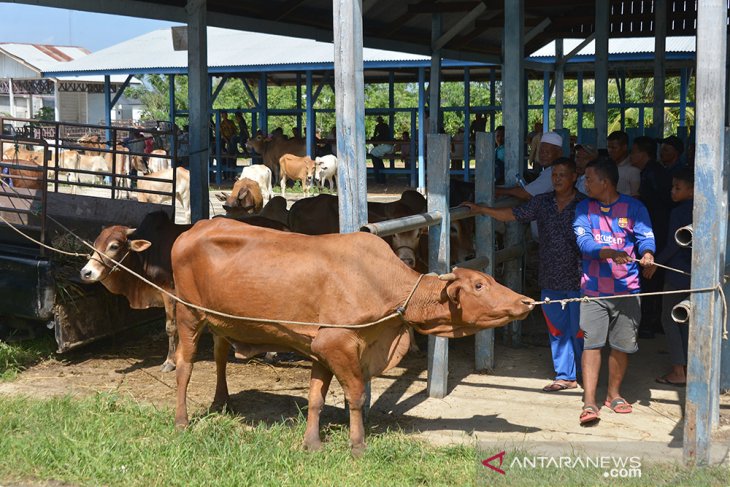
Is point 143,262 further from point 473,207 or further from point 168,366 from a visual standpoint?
point 473,207

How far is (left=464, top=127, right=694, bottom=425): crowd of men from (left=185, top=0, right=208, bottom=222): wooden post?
3337mm

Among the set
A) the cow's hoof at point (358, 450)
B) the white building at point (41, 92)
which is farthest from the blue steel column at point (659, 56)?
the white building at point (41, 92)

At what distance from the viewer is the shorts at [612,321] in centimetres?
667

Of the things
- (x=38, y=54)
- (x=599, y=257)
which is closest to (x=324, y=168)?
(x=599, y=257)

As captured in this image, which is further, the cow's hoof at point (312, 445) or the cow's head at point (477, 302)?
the cow's hoof at point (312, 445)

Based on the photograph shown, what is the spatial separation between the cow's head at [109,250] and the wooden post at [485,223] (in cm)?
292

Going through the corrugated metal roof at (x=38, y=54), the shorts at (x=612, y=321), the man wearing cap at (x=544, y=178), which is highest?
the corrugated metal roof at (x=38, y=54)

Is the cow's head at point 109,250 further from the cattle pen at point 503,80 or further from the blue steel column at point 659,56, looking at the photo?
the blue steel column at point 659,56

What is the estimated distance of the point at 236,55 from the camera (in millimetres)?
28250

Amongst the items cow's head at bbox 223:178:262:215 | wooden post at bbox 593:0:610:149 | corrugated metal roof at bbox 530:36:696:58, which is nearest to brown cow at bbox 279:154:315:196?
corrugated metal roof at bbox 530:36:696:58

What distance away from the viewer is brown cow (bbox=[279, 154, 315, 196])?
2656 cm

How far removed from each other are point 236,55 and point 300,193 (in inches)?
194

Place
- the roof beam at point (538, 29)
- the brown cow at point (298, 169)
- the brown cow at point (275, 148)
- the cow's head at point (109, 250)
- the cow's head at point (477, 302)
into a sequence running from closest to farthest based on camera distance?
the cow's head at point (477, 302)
the cow's head at point (109, 250)
the roof beam at point (538, 29)
the brown cow at point (298, 169)
the brown cow at point (275, 148)

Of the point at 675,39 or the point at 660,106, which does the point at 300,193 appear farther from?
the point at 660,106
